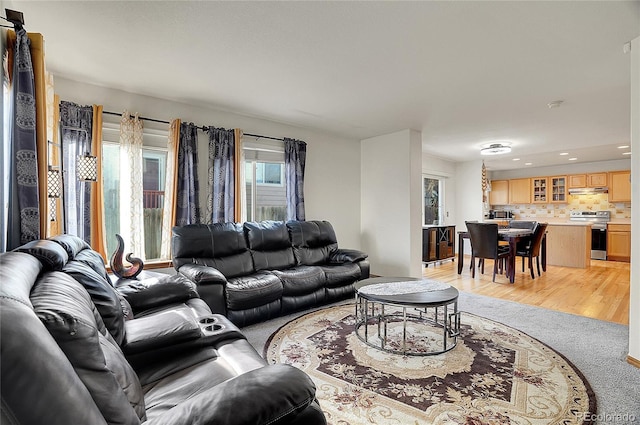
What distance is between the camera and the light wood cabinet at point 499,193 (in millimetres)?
9000

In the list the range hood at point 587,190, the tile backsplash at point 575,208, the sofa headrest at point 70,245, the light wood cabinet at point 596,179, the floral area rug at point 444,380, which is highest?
the light wood cabinet at point 596,179

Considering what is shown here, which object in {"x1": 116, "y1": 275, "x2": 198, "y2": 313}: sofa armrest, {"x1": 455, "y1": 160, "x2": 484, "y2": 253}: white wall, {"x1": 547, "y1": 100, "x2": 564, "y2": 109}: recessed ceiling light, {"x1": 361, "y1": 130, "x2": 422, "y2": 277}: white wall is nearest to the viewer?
{"x1": 116, "y1": 275, "x2": 198, "y2": 313}: sofa armrest

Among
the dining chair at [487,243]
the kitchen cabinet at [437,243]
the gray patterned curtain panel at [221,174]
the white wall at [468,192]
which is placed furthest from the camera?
the white wall at [468,192]

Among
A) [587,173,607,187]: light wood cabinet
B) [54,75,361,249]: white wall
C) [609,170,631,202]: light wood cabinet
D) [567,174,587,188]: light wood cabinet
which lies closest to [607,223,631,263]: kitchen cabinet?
[609,170,631,202]: light wood cabinet

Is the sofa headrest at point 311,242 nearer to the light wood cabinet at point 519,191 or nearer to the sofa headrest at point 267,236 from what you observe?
the sofa headrest at point 267,236

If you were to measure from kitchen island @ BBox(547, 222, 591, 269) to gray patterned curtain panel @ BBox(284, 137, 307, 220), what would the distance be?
5.71 metres

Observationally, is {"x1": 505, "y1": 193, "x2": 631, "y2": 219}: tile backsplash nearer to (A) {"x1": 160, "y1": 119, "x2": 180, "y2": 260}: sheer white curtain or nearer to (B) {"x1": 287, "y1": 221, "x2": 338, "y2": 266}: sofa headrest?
(B) {"x1": 287, "y1": 221, "x2": 338, "y2": 266}: sofa headrest

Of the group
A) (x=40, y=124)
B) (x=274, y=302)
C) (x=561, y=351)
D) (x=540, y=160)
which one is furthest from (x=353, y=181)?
(x=540, y=160)

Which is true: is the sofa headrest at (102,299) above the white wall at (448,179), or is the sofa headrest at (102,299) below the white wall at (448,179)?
below

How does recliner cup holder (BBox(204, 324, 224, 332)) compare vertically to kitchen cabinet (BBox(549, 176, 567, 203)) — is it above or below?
below

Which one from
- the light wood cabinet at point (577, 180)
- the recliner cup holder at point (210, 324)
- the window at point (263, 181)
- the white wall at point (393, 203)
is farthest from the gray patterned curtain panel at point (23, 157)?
the light wood cabinet at point (577, 180)

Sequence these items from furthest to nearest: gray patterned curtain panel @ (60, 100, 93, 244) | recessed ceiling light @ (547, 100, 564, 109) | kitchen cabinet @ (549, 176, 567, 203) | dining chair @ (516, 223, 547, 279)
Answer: kitchen cabinet @ (549, 176, 567, 203), dining chair @ (516, 223, 547, 279), recessed ceiling light @ (547, 100, 564, 109), gray patterned curtain panel @ (60, 100, 93, 244)

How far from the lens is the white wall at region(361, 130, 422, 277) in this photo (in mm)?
4961

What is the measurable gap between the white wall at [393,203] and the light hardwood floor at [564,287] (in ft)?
2.99
